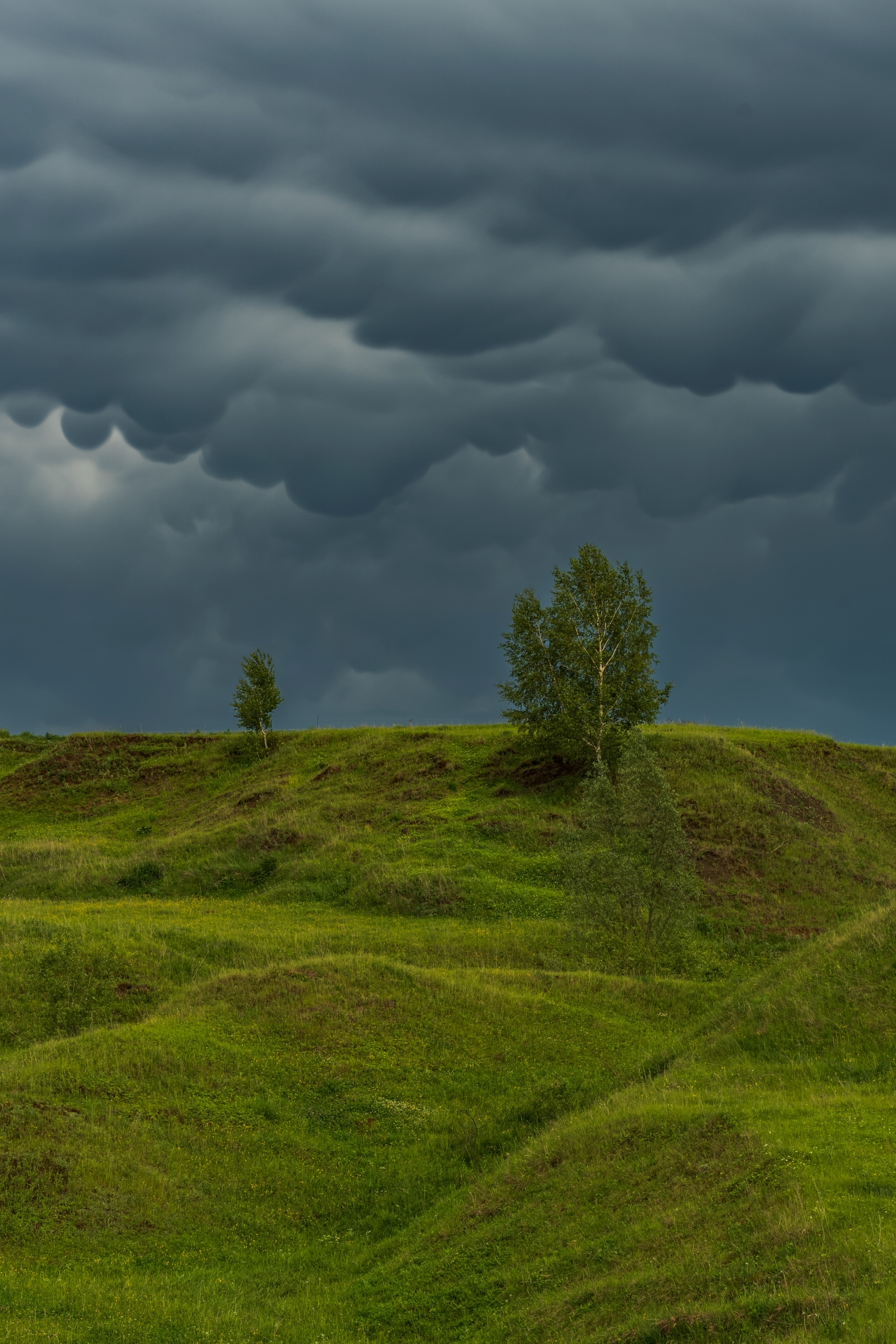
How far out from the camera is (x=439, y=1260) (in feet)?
60.2

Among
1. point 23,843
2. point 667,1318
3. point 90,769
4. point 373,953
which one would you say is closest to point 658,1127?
point 667,1318

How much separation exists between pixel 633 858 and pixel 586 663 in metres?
23.6

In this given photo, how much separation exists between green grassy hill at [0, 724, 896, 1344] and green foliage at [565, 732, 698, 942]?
2222 mm

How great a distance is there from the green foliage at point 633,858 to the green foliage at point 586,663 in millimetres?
19001

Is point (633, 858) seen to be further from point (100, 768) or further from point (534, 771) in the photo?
point (100, 768)

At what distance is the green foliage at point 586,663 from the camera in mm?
60469

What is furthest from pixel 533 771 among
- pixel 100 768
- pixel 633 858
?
pixel 100 768

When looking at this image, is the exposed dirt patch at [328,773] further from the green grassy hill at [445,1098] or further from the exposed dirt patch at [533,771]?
the green grassy hill at [445,1098]

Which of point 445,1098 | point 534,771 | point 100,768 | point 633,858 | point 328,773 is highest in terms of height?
point 100,768

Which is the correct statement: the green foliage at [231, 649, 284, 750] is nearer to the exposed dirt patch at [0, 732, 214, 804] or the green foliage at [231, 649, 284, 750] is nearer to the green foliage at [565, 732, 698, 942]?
the exposed dirt patch at [0, 732, 214, 804]

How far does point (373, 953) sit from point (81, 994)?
11.3 m

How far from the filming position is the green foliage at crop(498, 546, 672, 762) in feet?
198

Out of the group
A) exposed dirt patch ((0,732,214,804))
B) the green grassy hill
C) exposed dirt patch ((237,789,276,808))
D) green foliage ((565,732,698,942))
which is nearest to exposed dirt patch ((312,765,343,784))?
exposed dirt patch ((237,789,276,808))

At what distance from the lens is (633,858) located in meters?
40.2
